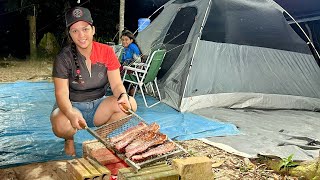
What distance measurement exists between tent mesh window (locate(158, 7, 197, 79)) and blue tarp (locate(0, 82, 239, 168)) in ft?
2.63

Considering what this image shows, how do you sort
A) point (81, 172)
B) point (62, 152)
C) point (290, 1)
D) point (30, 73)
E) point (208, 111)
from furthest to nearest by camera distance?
point (30, 73) → point (290, 1) → point (208, 111) → point (62, 152) → point (81, 172)

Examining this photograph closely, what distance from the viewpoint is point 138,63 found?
6.20 metres

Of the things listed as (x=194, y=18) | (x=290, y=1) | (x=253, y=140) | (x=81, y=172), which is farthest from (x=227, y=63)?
(x=81, y=172)

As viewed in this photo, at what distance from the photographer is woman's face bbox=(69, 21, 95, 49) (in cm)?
302

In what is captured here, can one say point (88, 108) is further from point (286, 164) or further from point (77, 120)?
point (286, 164)

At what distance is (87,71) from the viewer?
10.6 ft

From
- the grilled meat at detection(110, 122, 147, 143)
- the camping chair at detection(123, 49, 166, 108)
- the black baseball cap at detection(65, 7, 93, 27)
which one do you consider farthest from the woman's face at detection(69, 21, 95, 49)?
the camping chair at detection(123, 49, 166, 108)

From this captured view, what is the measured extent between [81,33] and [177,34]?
139 inches

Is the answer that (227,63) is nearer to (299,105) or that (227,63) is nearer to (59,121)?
(299,105)

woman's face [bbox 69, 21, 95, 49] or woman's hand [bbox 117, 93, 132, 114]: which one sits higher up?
woman's face [bbox 69, 21, 95, 49]

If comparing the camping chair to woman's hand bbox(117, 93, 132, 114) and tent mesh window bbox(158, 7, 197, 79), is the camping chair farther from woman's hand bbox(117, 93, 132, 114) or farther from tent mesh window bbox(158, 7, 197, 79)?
woman's hand bbox(117, 93, 132, 114)

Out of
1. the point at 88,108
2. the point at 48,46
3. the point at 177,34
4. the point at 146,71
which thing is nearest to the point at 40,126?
the point at 88,108

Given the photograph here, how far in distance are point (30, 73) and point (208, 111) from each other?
18.5ft

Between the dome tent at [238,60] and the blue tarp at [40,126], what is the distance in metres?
0.57
